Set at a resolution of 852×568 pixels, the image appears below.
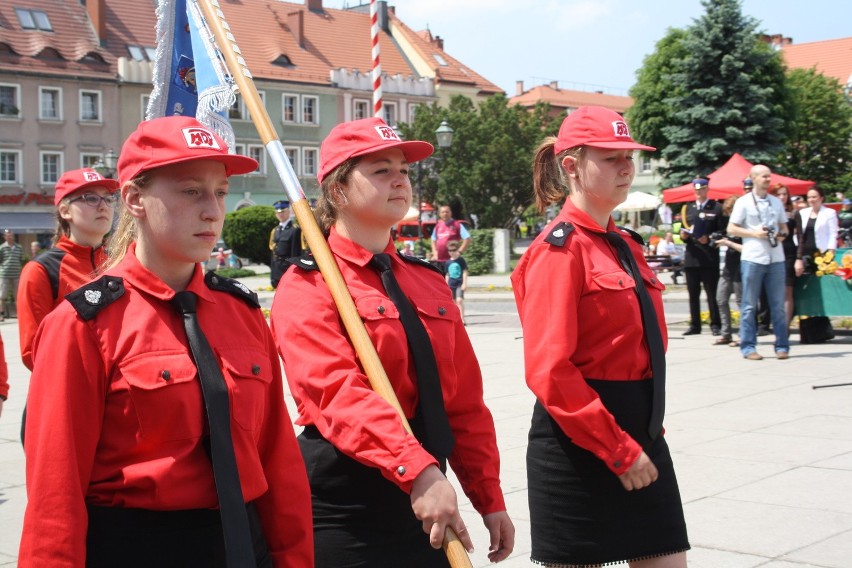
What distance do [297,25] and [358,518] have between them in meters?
65.9

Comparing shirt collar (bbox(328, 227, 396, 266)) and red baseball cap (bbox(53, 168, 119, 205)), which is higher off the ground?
red baseball cap (bbox(53, 168, 119, 205))

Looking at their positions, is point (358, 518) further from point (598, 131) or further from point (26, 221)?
point (26, 221)

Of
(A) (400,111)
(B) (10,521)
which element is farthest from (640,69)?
(B) (10,521)

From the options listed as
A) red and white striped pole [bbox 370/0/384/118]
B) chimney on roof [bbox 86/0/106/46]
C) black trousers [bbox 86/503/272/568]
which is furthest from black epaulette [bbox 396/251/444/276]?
chimney on roof [bbox 86/0/106/46]

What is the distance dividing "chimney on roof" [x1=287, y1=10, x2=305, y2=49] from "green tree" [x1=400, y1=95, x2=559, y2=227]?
13991 mm

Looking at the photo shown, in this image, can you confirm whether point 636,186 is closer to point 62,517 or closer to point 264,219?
point 264,219

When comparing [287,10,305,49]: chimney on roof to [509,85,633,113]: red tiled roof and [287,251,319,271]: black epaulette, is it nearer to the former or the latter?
[509,85,633,113]: red tiled roof

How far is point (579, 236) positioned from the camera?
3.81 meters

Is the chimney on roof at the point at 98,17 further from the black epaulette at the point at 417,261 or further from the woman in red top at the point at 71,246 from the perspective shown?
the black epaulette at the point at 417,261

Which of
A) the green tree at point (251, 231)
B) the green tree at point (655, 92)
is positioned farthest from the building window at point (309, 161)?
the green tree at point (655, 92)

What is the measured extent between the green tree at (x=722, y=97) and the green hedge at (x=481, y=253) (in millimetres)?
10693

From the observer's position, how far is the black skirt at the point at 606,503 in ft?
12.0

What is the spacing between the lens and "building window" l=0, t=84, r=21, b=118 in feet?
173

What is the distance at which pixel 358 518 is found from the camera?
3184mm
